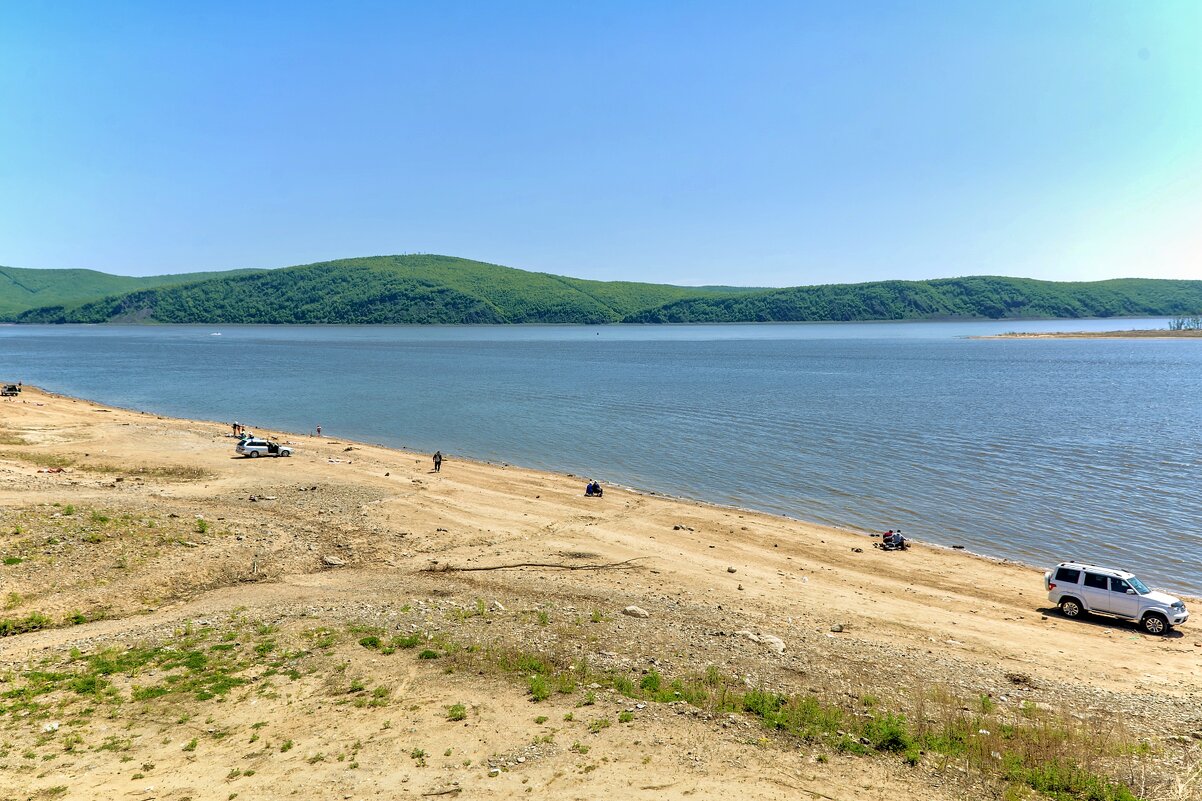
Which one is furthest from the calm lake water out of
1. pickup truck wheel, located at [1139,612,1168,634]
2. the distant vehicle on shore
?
the distant vehicle on shore

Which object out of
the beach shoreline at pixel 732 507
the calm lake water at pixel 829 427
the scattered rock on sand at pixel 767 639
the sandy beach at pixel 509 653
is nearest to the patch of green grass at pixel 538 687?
the sandy beach at pixel 509 653

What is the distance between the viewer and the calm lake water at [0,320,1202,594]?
134ft

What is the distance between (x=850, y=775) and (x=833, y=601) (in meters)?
13.6

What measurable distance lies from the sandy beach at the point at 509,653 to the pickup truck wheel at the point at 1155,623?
606 millimetres

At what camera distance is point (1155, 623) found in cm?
2469

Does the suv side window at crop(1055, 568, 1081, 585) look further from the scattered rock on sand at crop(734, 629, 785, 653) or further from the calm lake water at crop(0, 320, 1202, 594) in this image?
the scattered rock on sand at crop(734, 629, 785, 653)

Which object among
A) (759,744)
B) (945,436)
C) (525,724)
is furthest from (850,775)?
(945,436)

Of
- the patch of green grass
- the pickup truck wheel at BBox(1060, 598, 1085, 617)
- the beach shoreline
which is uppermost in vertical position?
the patch of green grass

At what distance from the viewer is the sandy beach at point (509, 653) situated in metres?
13.7

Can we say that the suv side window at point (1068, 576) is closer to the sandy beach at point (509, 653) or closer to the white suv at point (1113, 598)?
the white suv at point (1113, 598)

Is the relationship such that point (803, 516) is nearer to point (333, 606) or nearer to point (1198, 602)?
point (1198, 602)

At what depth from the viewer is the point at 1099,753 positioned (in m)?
14.6

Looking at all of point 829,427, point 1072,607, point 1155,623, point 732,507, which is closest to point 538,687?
point 1072,607

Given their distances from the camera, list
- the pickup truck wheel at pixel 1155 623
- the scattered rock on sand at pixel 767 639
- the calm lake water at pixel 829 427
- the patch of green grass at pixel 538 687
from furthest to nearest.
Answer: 1. the calm lake water at pixel 829 427
2. the pickup truck wheel at pixel 1155 623
3. the scattered rock on sand at pixel 767 639
4. the patch of green grass at pixel 538 687
